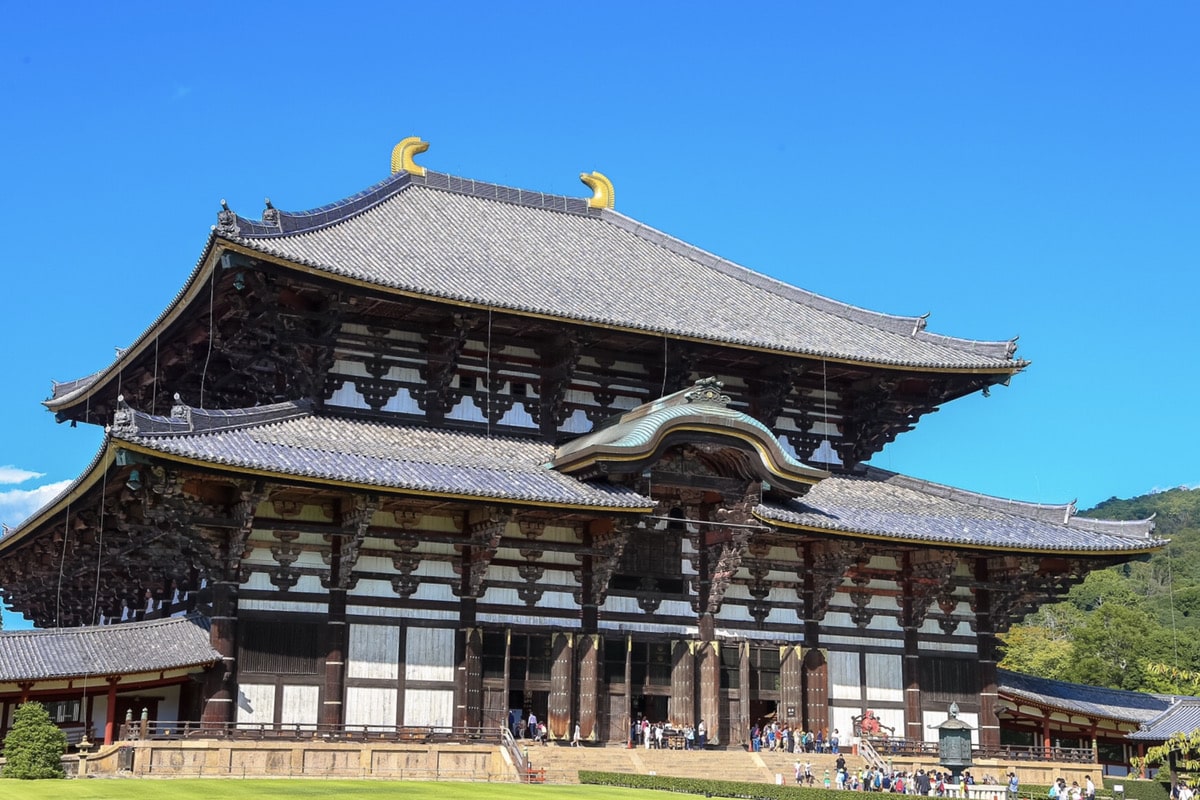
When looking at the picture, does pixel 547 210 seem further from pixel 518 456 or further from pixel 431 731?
pixel 431 731

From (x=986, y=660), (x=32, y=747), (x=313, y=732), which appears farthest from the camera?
(x=986, y=660)

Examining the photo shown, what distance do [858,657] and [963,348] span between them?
11.0m

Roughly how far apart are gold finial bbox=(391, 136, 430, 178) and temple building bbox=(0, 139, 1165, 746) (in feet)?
10.6

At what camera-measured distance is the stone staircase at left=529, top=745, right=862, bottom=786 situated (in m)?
35.2

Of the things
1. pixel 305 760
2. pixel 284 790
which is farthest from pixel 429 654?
pixel 284 790

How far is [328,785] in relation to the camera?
1188 inches

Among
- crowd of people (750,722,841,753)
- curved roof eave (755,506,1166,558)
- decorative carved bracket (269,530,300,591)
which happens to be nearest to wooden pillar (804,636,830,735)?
crowd of people (750,722,841,753)

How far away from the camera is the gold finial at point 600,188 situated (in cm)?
5441

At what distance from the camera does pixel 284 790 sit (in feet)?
93.8

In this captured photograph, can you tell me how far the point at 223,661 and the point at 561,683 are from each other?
8967mm

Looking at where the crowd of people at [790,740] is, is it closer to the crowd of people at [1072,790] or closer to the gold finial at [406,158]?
the crowd of people at [1072,790]

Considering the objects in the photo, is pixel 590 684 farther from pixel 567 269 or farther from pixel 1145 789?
pixel 1145 789

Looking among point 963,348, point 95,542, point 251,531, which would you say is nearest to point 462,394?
point 251,531

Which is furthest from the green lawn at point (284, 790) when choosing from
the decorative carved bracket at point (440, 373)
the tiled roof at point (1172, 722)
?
the tiled roof at point (1172, 722)
